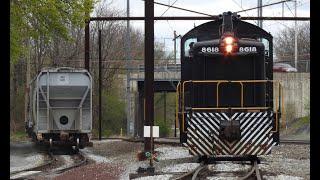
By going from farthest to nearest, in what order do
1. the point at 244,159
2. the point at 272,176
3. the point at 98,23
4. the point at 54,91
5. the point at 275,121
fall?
the point at 98,23
the point at 54,91
the point at 244,159
the point at 275,121
the point at 272,176

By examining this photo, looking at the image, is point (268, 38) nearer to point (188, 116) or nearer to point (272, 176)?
point (188, 116)

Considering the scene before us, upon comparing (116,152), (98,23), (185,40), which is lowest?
(116,152)

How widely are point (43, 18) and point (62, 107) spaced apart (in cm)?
349

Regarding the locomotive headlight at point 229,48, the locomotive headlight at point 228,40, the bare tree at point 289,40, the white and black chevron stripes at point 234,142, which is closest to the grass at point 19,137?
the white and black chevron stripes at point 234,142

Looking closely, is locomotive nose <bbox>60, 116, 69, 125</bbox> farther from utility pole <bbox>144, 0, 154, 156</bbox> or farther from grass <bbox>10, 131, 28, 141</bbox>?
grass <bbox>10, 131, 28, 141</bbox>

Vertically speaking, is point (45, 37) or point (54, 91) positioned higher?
point (45, 37)

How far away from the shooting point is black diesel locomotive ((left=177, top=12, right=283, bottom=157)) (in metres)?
14.2

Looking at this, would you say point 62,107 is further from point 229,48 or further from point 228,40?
point 228,40

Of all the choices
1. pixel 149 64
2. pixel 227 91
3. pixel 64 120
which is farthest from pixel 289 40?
pixel 227 91

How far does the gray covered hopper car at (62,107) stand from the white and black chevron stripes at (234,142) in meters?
9.31
